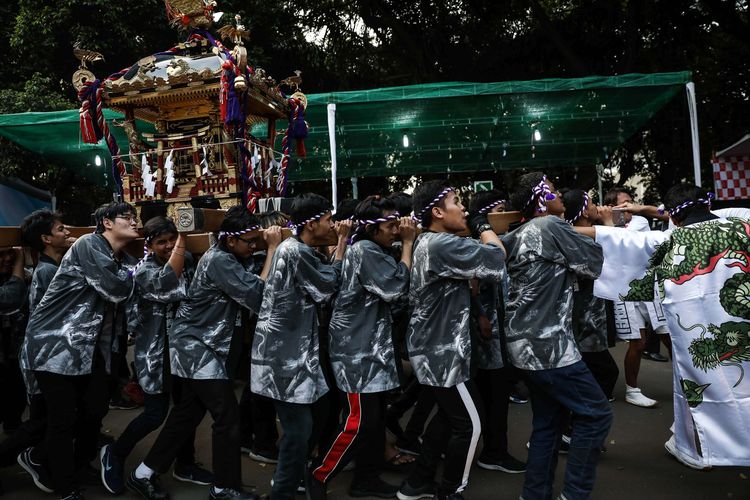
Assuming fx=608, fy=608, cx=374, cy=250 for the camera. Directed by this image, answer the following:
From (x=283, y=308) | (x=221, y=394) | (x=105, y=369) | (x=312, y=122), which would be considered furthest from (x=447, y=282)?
(x=312, y=122)

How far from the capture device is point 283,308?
3521 mm

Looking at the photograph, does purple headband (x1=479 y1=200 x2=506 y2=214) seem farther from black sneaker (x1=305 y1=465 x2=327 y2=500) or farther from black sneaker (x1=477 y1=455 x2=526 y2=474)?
black sneaker (x1=305 y1=465 x2=327 y2=500)

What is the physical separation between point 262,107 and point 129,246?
5290 mm

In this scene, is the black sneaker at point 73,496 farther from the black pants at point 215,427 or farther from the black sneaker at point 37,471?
the black pants at point 215,427

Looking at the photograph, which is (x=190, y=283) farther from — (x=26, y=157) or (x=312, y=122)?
(x=26, y=157)

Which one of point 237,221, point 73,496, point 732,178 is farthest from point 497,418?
point 732,178

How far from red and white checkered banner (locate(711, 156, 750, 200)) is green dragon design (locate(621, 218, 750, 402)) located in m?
9.46

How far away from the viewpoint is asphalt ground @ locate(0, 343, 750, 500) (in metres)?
3.86

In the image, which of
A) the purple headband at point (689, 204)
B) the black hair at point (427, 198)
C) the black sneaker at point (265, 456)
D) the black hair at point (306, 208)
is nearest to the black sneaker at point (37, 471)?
the black sneaker at point (265, 456)

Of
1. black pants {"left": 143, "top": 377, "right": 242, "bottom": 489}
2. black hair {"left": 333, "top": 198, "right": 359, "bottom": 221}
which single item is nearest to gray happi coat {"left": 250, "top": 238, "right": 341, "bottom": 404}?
black pants {"left": 143, "top": 377, "right": 242, "bottom": 489}

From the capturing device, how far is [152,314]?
4.10 m

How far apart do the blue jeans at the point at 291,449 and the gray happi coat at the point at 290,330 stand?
9 centimetres

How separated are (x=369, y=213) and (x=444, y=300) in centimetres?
74

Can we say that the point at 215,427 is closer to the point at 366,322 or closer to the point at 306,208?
the point at 366,322
